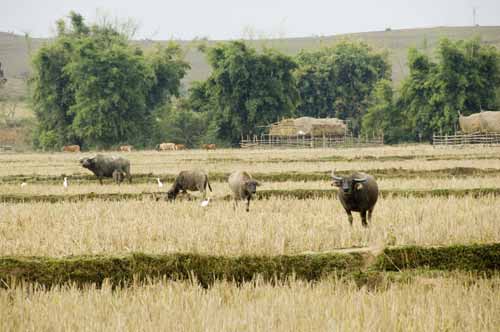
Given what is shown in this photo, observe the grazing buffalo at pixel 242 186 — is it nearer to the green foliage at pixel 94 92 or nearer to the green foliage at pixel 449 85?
the green foliage at pixel 449 85

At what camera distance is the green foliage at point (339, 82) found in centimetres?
6097

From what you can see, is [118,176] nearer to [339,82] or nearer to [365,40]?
[339,82]

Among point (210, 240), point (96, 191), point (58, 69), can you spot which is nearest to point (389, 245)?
point (210, 240)

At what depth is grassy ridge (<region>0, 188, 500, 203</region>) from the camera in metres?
14.8

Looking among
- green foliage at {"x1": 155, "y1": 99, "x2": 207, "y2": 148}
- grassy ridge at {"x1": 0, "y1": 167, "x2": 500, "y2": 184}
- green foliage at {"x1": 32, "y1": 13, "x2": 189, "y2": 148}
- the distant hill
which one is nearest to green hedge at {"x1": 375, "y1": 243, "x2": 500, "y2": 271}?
grassy ridge at {"x1": 0, "y1": 167, "x2": 500, "y2": 184}

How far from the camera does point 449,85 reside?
163ft

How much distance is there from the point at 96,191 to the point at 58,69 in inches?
1515

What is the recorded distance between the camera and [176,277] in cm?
704

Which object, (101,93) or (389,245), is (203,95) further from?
(389,245)

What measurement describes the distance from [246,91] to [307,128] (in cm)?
548

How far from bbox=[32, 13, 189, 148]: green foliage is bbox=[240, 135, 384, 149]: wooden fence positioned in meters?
8.35

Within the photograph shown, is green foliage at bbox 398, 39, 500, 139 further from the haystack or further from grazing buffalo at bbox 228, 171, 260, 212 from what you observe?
grazing buffalo at bbox 228, 171, 260, 212

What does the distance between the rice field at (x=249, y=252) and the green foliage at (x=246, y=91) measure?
125 ft

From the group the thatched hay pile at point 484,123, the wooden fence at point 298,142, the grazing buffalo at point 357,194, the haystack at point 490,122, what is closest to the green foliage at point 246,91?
the wooden fence at point 298,142
